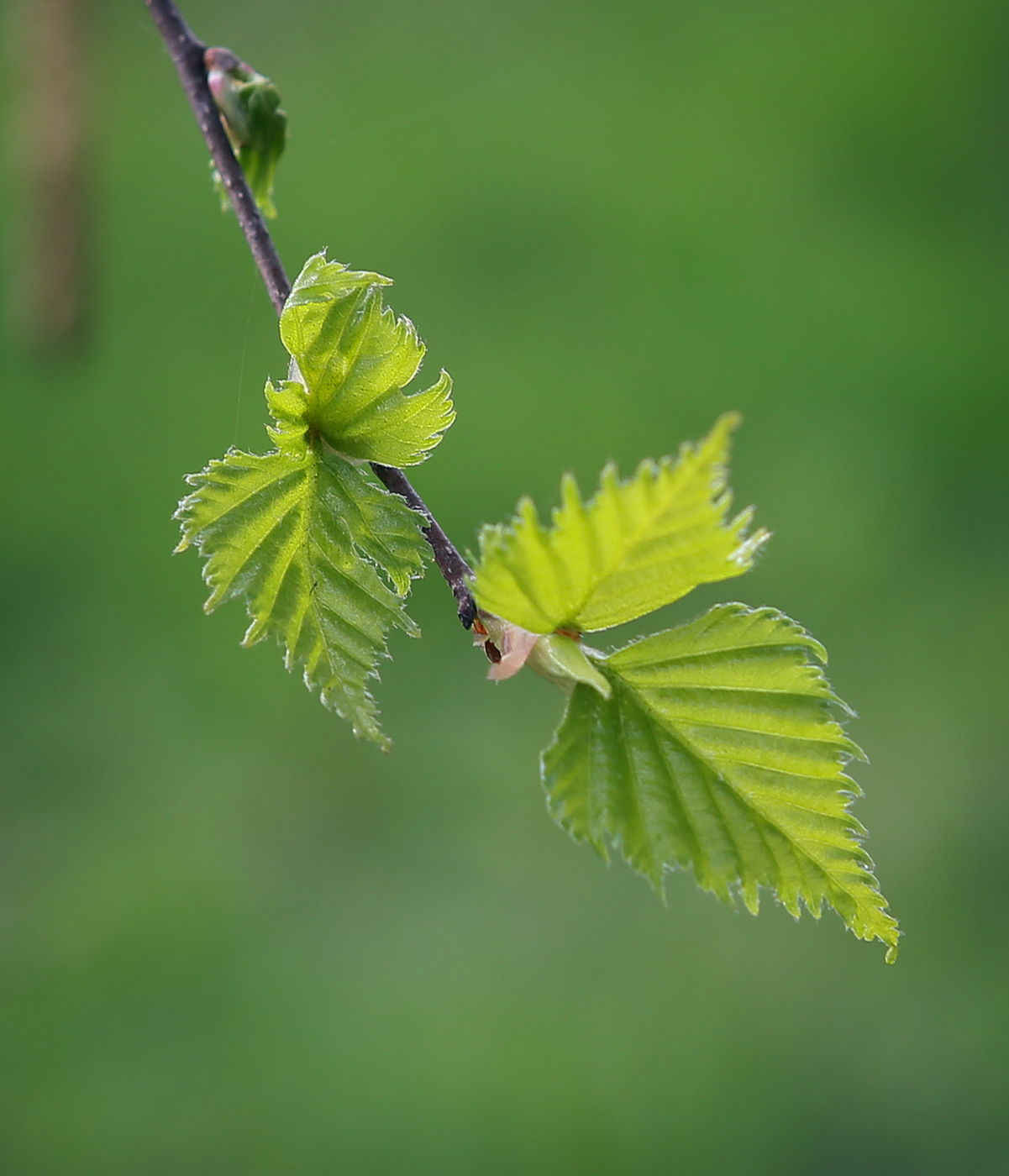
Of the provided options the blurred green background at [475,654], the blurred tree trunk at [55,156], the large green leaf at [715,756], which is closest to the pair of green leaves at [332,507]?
the large green leaf at [715,756]

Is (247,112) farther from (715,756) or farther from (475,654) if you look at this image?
(475,654)

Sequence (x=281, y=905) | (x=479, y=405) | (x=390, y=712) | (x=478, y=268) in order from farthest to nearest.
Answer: (x=478, y=268)
(x=479, y=405)
(x=390, y=712)
(x=281, y=905)

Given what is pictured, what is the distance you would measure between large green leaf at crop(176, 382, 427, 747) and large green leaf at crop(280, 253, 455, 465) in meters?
0.02

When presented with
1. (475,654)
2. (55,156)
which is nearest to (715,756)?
(55,156)

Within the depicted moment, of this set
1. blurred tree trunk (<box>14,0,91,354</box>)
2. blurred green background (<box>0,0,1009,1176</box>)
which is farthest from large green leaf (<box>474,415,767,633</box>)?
blurred green background (<box>0,0,1009,1176</box>)

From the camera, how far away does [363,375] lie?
610 mm

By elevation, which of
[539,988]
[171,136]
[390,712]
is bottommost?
[539,988]

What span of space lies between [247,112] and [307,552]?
286 mm

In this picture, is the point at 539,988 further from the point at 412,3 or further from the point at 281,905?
the point at 412,3

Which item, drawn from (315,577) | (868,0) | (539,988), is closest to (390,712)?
(539,988)

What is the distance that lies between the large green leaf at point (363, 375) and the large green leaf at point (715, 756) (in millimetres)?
154

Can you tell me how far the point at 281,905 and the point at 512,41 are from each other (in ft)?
9.10

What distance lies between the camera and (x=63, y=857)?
239cm

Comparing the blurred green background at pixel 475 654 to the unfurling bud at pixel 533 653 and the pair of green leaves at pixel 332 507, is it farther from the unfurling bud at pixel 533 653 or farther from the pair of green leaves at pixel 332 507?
the unfurling bud at pixel 533 653
